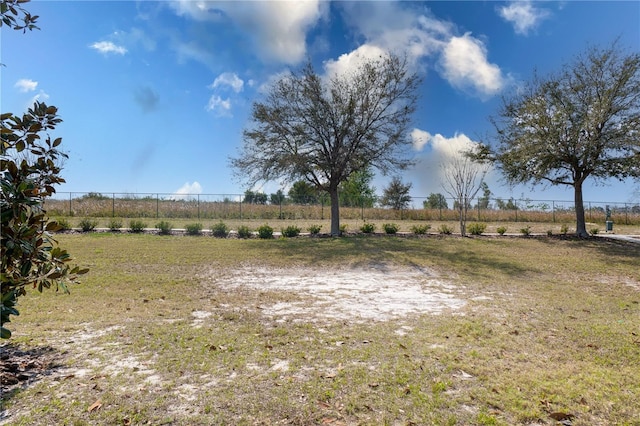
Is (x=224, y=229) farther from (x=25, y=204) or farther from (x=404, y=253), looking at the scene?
(x=25, y=204)

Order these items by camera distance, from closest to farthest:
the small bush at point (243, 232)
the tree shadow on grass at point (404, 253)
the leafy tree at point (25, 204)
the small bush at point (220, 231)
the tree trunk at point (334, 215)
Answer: the leafy tree at point (25, 204)
the tree shadow on grass at point (404, 253)
the small bush at point (243, 232)
the small bush at point (220, 231)
the tree trunk at point (334, 215)

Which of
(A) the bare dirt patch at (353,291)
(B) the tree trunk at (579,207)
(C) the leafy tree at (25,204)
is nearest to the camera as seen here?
(C) the leafy tree at (25,204)

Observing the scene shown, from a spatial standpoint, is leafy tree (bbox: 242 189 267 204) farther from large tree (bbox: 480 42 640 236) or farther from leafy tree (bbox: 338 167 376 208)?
large tree (bbox: 480 42 640 236)

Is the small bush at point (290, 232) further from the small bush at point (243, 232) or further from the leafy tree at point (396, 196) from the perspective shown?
the leafy tree at point (396, 196)

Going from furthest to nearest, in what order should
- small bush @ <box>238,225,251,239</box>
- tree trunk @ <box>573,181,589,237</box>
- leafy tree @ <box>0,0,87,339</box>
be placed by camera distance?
1. tree trunk @ <box>573,181,589,237</box>
2. small bush @ <box>238,225,251,239</box>
3. leafy tree @ <box>0,0,87,339</box>

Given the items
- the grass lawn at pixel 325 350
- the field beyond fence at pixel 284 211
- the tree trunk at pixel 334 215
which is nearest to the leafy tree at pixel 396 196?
the field beyond fence at pixel 284 211

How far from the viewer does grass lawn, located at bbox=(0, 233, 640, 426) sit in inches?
105

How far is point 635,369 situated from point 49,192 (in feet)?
19.0

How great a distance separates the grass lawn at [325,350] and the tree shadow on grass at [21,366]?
0.09ft

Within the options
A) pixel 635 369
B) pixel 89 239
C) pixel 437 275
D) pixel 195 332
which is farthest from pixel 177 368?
pixel 89 239

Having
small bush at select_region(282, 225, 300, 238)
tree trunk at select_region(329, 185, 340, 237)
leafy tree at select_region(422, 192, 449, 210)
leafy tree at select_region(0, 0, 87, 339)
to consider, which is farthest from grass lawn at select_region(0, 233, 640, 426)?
leafy tree at select_region(422, 192, 449, 210)

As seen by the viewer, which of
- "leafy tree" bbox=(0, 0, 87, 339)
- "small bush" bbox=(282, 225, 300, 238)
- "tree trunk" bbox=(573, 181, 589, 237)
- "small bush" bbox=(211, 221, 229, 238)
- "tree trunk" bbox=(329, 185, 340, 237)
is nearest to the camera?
"leafy tree" bbox=(0, 0, 87, 339)

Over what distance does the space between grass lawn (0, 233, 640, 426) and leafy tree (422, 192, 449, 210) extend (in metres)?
23.2

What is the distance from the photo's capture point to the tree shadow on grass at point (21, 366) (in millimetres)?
2887
